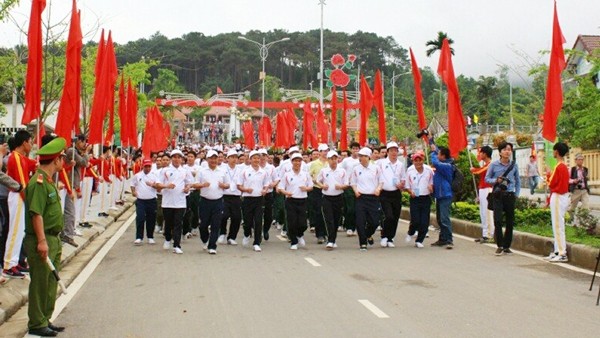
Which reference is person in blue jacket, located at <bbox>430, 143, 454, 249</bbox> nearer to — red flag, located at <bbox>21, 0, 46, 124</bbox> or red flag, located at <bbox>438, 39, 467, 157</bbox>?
red flag, located at <bbox>438, 39, 467, 157</bbox>

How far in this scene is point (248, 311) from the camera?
7883 mm

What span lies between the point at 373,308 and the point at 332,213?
6224 millimetres

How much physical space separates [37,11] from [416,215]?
7.75 m

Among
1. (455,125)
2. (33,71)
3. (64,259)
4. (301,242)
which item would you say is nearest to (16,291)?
(64,259)

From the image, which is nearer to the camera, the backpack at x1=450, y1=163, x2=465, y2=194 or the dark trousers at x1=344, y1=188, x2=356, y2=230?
the backpack at x1=450, y1=163, x2=465, y2=194

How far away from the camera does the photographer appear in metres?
12.8

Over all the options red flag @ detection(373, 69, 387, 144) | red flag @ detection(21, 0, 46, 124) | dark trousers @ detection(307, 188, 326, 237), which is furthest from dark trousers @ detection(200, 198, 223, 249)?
red flag @ detection(373, 69, 387, 144)

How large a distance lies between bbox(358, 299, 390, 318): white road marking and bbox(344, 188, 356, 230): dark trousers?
820 centimetres

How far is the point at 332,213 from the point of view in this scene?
1423 cm

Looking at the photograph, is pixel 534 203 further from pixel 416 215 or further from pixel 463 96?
pixel 463 96

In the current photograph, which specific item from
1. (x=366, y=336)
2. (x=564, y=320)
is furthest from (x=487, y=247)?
(x=366, y=336)

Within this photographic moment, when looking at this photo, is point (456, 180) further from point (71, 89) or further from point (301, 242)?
point (71, 89)

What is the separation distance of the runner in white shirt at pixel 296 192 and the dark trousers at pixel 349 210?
99.1 inches

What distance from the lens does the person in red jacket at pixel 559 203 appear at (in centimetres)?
1166
